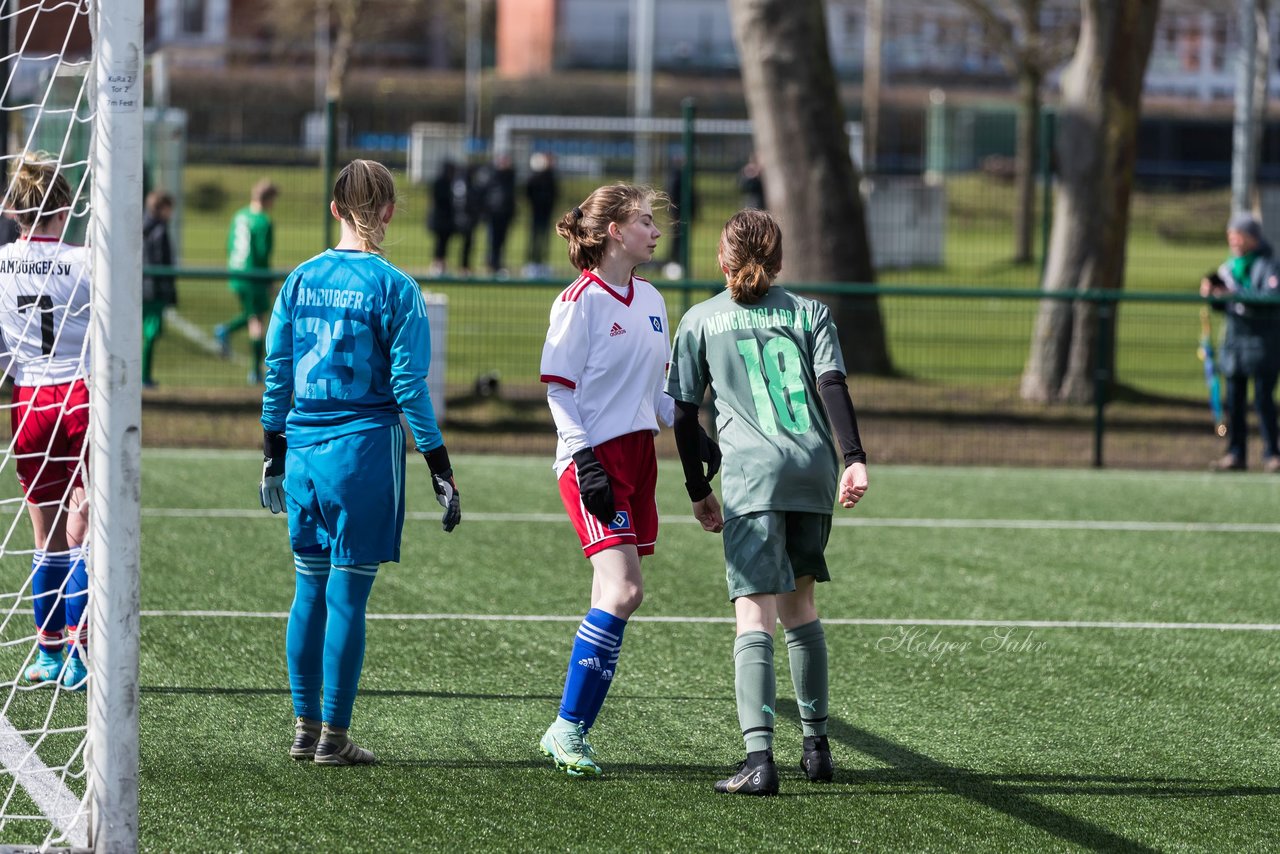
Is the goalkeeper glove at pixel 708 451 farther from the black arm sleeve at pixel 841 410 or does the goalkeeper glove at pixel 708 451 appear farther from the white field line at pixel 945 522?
the white field line at pixel 945 522

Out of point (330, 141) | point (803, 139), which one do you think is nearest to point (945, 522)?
point (803, 139)

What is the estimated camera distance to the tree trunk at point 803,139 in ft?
51.4

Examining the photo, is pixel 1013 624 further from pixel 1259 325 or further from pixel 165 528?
pixel 1259 325

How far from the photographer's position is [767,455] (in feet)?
16.1

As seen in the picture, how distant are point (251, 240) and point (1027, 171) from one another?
1623 centimetres

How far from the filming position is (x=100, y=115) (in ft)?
12.9

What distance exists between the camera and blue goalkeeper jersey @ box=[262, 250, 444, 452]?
191 inches

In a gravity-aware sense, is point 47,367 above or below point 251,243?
below

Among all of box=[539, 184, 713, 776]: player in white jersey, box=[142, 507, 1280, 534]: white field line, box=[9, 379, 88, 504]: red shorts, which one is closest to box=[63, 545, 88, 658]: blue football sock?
box=[9, 379, 88, 504]: red shorts

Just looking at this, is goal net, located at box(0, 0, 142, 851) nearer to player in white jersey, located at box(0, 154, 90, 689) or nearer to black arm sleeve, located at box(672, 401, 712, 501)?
player in white jersey, located at box(0, 154, 90, 689)

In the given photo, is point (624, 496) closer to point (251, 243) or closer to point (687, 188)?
point (687, 188)

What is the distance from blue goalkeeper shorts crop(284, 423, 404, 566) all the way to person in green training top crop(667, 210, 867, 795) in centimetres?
89

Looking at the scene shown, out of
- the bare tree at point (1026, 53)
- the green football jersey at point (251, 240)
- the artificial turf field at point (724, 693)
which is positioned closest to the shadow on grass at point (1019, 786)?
the artificial turf field at point (724, 693)

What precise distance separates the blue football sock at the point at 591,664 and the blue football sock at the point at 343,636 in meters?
0.65
